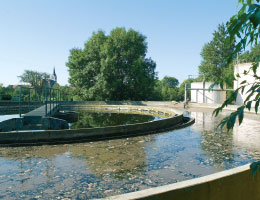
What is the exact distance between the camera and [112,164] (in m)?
7.73

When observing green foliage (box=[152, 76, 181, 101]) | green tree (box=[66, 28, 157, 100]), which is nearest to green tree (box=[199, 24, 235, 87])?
green foliage (box=[152, 76, 181, 101])

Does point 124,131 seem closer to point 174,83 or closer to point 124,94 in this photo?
point 124,94

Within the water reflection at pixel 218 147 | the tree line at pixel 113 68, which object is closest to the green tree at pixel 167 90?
the tree line at pixel 113 68

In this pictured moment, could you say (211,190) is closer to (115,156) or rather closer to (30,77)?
(115,156)

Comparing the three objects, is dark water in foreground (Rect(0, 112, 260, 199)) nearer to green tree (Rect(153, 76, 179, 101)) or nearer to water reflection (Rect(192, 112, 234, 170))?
water reflection (Rect(192, 112, 234, 170))

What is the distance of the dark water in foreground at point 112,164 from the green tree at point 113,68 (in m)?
31.1

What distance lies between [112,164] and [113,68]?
35.1 m

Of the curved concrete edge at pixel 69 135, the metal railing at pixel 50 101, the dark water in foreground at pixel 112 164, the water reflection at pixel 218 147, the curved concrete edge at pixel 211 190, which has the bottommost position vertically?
the dark water in foreground at pixel 112 164

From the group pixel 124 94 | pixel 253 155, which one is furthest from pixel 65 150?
pixel 124 94

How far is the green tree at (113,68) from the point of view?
41.9m

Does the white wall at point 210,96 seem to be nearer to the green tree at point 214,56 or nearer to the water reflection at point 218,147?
the green tree at point 214,56

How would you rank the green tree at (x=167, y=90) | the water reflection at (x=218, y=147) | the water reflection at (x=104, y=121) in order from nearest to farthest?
the water reflection at (x=218, y=147) < the water reflection at (x=104, y=121) < the green tree at (x=167, y=90)

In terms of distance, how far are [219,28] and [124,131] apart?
202 feet

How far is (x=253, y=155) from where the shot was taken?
880 centimetres
